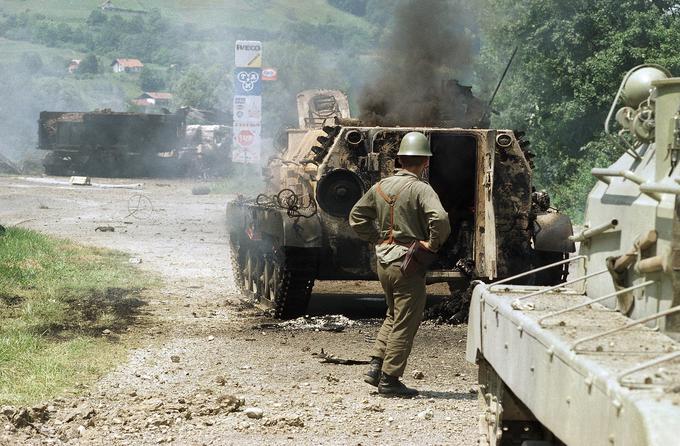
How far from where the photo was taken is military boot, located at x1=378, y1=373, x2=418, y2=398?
332 inches

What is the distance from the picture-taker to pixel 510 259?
39.5ft

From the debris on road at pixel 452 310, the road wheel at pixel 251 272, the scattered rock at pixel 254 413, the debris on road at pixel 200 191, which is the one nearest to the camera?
the scattered rock at pixel 254 413

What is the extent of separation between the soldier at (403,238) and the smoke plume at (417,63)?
16.0 ft

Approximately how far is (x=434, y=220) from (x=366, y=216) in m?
0.64

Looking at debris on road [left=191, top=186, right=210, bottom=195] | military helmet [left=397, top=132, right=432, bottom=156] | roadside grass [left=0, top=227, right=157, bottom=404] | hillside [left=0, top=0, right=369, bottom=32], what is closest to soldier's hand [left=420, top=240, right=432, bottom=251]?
military helmet [left=397, top=132, right=432, bottom=156]

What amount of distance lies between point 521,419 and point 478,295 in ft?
2.32

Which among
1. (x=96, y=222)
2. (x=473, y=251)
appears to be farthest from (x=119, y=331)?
Result: (x=96, y=222)

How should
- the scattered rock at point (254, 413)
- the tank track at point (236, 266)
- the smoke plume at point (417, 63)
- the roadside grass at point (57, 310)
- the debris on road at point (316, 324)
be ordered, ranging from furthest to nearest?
the tank track at point (236, 266), the smoke plume at point (417, 63), the debris on road at point (316, 324), the roadside grass at point (57, 310), the scattered rock at point (254, 413)

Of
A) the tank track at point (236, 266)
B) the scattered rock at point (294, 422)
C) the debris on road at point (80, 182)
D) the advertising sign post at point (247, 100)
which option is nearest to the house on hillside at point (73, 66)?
the debris on road at point (80, 182)

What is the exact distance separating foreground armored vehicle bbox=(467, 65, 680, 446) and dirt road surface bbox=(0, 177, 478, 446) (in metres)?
1.07

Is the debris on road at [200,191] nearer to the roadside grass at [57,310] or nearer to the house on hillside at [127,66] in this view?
the roadside grass at [57,310]

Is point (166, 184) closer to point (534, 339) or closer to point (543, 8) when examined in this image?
point (543, 8)

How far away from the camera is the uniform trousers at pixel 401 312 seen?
843cm

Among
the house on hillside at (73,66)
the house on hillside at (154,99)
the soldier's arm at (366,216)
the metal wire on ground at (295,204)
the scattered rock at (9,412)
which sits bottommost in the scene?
the scattered rock at (9,412)
